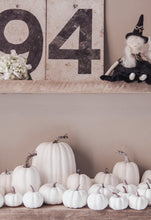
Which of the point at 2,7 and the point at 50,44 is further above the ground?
the point at 2,7

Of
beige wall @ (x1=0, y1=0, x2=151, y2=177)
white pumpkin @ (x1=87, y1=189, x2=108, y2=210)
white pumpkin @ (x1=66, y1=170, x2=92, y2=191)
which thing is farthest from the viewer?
beige wall @ (x1=0, y1=0, x2=151, y2=177)

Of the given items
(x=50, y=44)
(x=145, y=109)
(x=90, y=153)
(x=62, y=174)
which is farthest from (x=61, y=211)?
(x=50, y=44)

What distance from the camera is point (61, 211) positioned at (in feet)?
3.76

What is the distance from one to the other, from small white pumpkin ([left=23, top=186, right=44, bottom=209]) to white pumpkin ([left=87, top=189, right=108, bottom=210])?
168mm

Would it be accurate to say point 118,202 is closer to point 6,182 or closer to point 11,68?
point 6,182

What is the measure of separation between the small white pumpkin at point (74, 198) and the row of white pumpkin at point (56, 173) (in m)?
0.08

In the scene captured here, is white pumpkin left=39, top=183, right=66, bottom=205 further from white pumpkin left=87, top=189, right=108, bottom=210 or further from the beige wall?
the beige wall

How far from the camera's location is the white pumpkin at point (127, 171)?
1.31 meters

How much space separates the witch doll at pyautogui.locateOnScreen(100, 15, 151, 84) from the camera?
3.86 feet

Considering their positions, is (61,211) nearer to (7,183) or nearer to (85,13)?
(7,183)

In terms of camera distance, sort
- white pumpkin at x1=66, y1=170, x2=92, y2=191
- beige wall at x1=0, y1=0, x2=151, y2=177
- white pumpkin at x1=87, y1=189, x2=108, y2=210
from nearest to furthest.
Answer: white pumpkin at x1=87, y1=189, x2=108, y2=210
white pumpkin at x1=66, y1=170, x2=92, y2=191
beige wall at x1=0, y1=0, x2=151, y2=177

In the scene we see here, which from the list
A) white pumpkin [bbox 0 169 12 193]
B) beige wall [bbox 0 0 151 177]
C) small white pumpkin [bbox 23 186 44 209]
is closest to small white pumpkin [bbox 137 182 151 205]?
beige wall [bbox 0 0 151 177]

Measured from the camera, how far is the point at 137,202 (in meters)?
1.15

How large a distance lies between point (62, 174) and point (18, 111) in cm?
33
